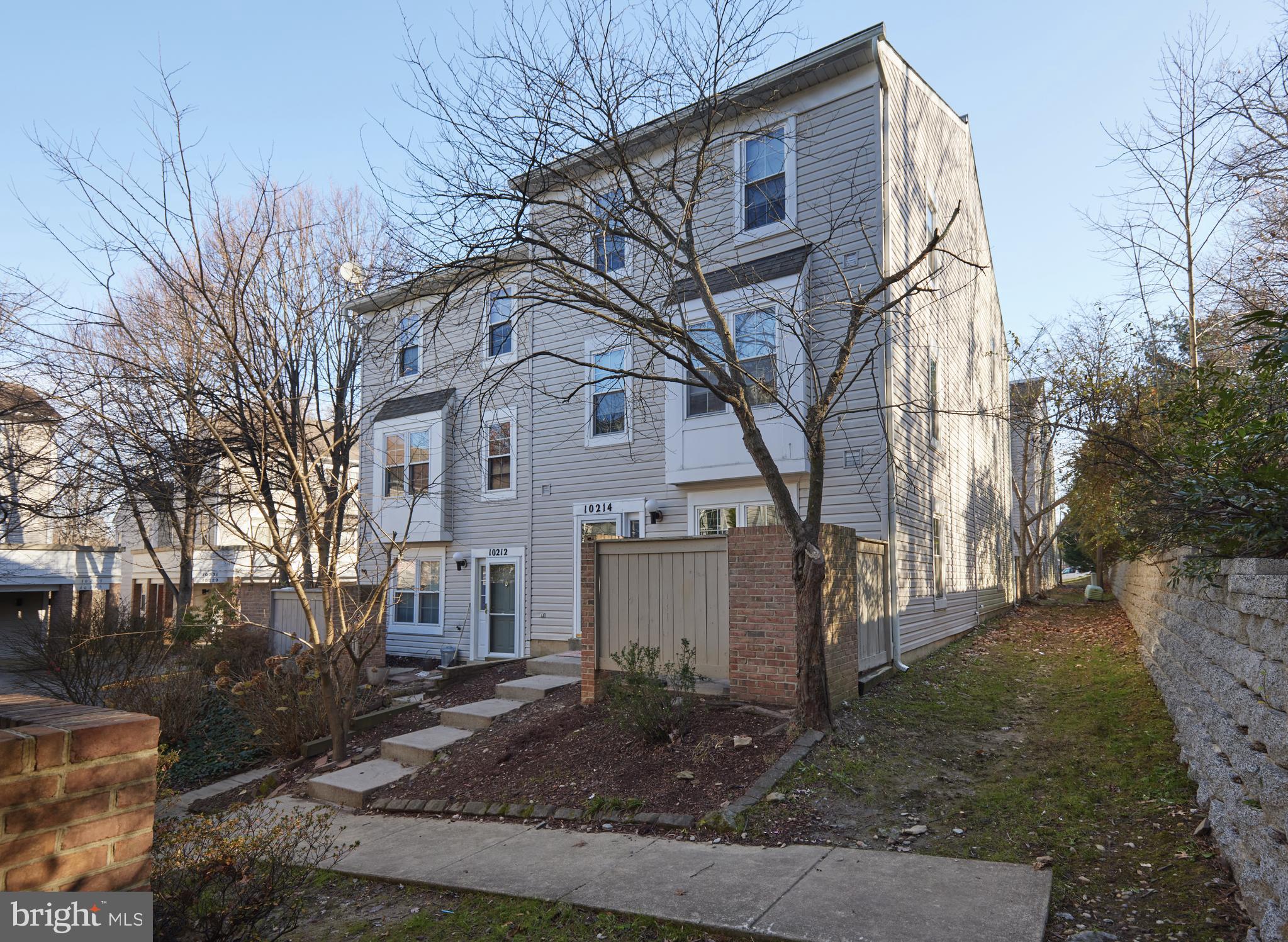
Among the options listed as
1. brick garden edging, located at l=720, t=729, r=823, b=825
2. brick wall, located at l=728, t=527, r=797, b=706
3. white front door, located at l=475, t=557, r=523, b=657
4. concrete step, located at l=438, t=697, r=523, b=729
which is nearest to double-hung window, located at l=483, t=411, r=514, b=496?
white front door, located at l=475, t=557, r=523, b=657

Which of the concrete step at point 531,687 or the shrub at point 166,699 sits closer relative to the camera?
the shrub at point 166,699

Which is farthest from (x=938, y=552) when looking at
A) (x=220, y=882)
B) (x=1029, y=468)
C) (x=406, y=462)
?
(x=1029, y=468)

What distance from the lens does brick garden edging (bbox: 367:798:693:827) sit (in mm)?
5898

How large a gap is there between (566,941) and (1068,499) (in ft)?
67.8

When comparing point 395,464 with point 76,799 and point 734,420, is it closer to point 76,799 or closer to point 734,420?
point 734,420

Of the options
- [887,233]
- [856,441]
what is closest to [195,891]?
[856,441]

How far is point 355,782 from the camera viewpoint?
8000 mm

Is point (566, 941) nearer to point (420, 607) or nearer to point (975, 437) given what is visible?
point (420, 607)

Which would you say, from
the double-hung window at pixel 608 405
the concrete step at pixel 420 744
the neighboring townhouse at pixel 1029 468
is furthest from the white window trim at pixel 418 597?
the neighboring townhouse at pixel 1029 468

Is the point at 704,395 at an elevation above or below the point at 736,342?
below

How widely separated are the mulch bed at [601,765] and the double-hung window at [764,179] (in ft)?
25.2

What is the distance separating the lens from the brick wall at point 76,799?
2137mm

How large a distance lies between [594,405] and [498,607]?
4814 millimetres

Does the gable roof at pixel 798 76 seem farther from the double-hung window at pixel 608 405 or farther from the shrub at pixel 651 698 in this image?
the shrub at pixel 651 698
